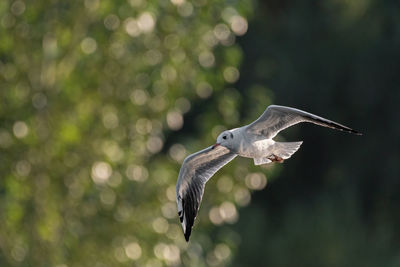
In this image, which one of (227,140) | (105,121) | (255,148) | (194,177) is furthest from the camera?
(105,121)

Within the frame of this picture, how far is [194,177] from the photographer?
23.3 feet

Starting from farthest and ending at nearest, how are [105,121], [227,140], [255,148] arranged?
[105,121], [227,140], [255,148]

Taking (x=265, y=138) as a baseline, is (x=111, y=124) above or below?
below

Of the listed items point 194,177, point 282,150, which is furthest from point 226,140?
point 194,177

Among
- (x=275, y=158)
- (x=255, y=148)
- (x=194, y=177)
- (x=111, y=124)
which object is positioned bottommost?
(x=111, y=124)

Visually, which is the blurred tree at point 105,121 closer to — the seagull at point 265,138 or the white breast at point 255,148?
the seagull at point 265,138

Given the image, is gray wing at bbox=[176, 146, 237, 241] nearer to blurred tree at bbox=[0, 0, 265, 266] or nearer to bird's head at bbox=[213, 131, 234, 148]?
bird's head at bbox=[213, 131, 234, 148]

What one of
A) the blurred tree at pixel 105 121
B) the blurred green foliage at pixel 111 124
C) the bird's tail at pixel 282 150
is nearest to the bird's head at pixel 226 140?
the bird's tail at pixel 282 150

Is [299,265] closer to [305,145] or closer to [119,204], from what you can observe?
[305,145]

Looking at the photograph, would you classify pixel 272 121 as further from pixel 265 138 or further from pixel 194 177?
pixel 194 177

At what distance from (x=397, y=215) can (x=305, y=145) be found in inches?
102

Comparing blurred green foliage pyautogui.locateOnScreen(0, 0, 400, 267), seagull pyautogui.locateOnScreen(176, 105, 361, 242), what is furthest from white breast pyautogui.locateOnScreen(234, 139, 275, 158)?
blurred green foliage pyautogui.locateOnScreen(0, 0, 400, 267)

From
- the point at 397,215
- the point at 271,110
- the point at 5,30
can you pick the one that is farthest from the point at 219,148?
the point at 397,215

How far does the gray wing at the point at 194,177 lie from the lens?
7.02 m
